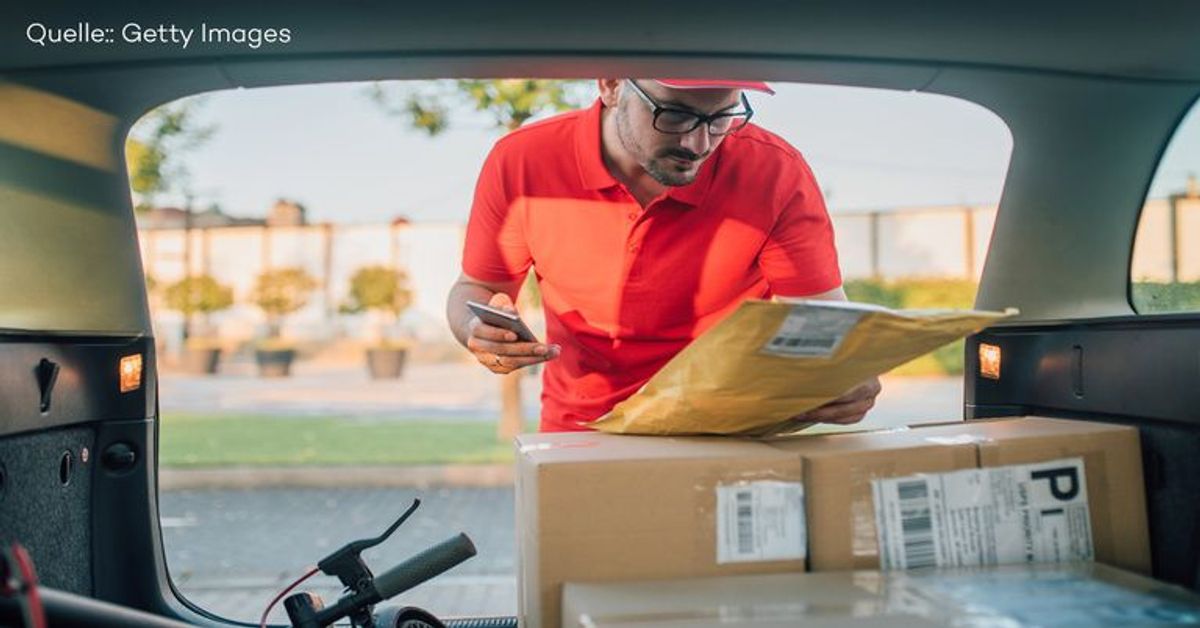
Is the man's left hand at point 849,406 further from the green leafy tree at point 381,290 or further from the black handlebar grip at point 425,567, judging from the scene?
the green leafy tree at point 381,290

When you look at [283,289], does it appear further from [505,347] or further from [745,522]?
[745,522]

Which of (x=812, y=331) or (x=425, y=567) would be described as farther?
(x=425, y=567)

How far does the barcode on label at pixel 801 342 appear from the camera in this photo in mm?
1402

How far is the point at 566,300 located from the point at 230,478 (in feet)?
22.8

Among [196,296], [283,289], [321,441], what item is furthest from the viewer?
[283,289]

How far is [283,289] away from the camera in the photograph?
1400 cm

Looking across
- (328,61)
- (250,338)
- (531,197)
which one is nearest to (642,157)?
(531,197)

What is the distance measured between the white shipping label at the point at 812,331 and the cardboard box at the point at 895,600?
303mm

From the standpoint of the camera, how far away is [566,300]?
2.74 m

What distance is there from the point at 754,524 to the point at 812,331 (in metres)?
0.29

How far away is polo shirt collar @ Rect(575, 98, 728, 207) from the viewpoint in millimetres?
2645

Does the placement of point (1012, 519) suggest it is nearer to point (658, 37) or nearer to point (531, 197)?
point (658, 37)

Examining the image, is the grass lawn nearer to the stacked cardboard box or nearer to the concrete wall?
the concrete wall

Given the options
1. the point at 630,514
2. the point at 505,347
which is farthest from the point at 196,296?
the point at 630,514
